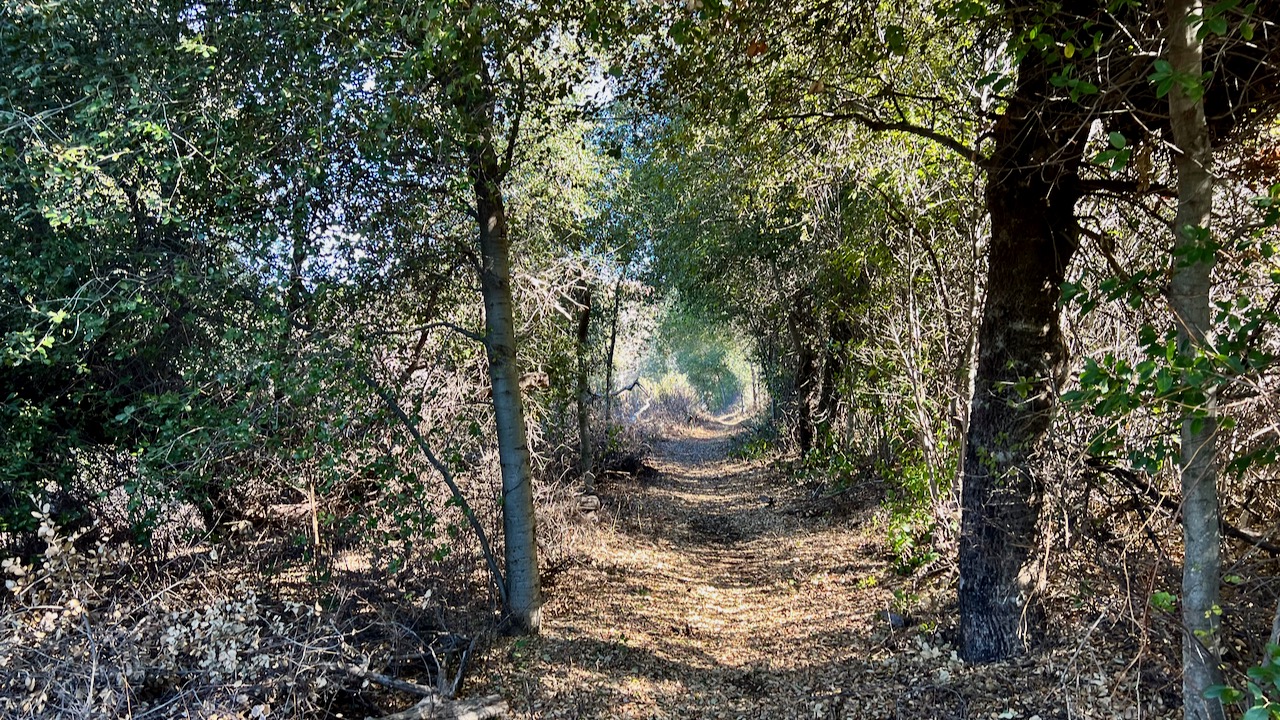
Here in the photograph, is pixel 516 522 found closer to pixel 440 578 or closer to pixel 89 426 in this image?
pixel 440 578

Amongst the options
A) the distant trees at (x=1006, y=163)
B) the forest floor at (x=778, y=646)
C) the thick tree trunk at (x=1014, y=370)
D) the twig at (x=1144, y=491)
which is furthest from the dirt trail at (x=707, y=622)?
the twig at (x=1144, y=491)

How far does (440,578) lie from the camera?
19.1ft

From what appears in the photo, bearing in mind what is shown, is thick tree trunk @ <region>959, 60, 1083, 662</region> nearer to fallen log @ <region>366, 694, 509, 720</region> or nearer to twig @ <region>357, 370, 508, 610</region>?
fallen log @ <region>366, 694, 509, 720</region>

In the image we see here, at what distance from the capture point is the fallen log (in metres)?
4.23

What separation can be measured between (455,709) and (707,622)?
3.11 meters

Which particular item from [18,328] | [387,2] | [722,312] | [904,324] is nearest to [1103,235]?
[904,324]

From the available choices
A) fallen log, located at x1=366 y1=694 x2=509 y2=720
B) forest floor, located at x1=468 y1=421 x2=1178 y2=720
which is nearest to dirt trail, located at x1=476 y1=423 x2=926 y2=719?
forest floor, located at x1=468 y1=421 x2=1178 y2=720

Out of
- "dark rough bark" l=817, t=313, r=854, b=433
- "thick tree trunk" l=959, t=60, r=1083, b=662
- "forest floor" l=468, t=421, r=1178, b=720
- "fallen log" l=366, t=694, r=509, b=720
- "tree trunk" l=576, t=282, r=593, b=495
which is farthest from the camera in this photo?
"tree trunk" l=576, t=282, r=593, b=495

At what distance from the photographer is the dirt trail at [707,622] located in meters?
4.97

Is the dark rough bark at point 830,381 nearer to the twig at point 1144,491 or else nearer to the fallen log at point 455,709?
the twig at point 1144,491

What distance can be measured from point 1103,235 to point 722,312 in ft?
38.2

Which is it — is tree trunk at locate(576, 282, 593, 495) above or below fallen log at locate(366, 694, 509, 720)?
above

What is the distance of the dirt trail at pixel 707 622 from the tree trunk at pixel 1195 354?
6.59 ft

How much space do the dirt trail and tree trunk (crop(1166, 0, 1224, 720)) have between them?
79.0 inches
